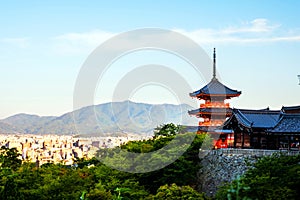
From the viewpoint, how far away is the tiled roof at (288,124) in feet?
87.6

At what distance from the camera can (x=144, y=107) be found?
57.5 meters

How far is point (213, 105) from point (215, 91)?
1077 millimetres

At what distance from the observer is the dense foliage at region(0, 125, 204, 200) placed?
71.0ft

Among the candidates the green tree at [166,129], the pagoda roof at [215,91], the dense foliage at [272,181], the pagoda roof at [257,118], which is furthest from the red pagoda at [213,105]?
the dense foliage at [272,181]

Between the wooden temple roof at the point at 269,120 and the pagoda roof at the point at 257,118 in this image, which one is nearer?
the wooden temple roof at the point at 269,120

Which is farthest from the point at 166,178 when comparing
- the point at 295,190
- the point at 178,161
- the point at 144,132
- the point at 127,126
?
the point at 127,126

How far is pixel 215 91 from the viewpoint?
122 ft

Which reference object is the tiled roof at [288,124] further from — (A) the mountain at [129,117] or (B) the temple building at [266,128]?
(A) the mountain at [129,117]

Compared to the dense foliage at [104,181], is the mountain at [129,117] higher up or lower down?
higher up

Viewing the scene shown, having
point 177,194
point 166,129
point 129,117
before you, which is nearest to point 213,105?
point 166,129

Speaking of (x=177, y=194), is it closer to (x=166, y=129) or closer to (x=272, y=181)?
(x=272, y=181)

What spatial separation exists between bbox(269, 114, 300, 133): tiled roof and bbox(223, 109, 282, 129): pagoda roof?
2.40ft

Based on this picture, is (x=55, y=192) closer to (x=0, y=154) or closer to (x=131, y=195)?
(x=131, y=195)

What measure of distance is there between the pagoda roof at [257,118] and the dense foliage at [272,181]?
6597 mm
